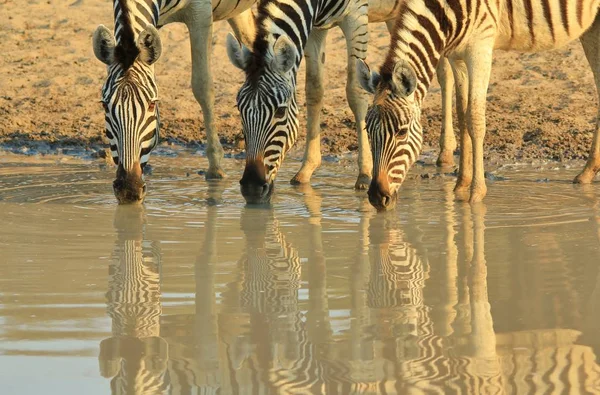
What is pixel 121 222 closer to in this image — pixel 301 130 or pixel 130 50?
pixel 130 50

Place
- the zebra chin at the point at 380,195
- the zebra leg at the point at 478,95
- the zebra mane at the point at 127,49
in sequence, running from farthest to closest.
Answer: the zebra leg at the point at 478,95
the zebra mane at the point at 127,49
the zebra chin at the point at 380,195

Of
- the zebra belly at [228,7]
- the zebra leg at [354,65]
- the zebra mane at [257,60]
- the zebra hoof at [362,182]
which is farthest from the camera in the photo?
the zebra belly at [228,7]

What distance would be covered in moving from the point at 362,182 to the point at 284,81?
1.34 meters

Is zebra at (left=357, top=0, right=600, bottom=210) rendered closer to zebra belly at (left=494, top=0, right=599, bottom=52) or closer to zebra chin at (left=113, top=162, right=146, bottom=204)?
zebra belly at (left=494, top=0, right=599, bottom=52)

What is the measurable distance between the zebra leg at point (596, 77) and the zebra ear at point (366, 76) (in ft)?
7.47

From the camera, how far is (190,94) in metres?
13.0

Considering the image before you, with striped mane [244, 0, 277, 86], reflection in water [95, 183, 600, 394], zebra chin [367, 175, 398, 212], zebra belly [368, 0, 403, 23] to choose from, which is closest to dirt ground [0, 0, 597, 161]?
zebra belly [368, 0, 403, 23]

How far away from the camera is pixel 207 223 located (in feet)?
22.9

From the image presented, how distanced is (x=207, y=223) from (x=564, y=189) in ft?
10.2

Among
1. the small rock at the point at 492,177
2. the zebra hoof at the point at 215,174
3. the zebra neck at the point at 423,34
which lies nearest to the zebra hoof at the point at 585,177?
Result: the small rock at the point at 492,177

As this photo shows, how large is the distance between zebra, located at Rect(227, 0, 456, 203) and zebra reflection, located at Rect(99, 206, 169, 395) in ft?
5.08

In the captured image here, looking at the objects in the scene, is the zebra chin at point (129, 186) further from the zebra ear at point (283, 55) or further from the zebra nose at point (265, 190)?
the zebra ear at point (283, 55)

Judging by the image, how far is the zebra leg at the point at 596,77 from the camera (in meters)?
9.17

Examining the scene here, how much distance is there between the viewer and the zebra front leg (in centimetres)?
946
